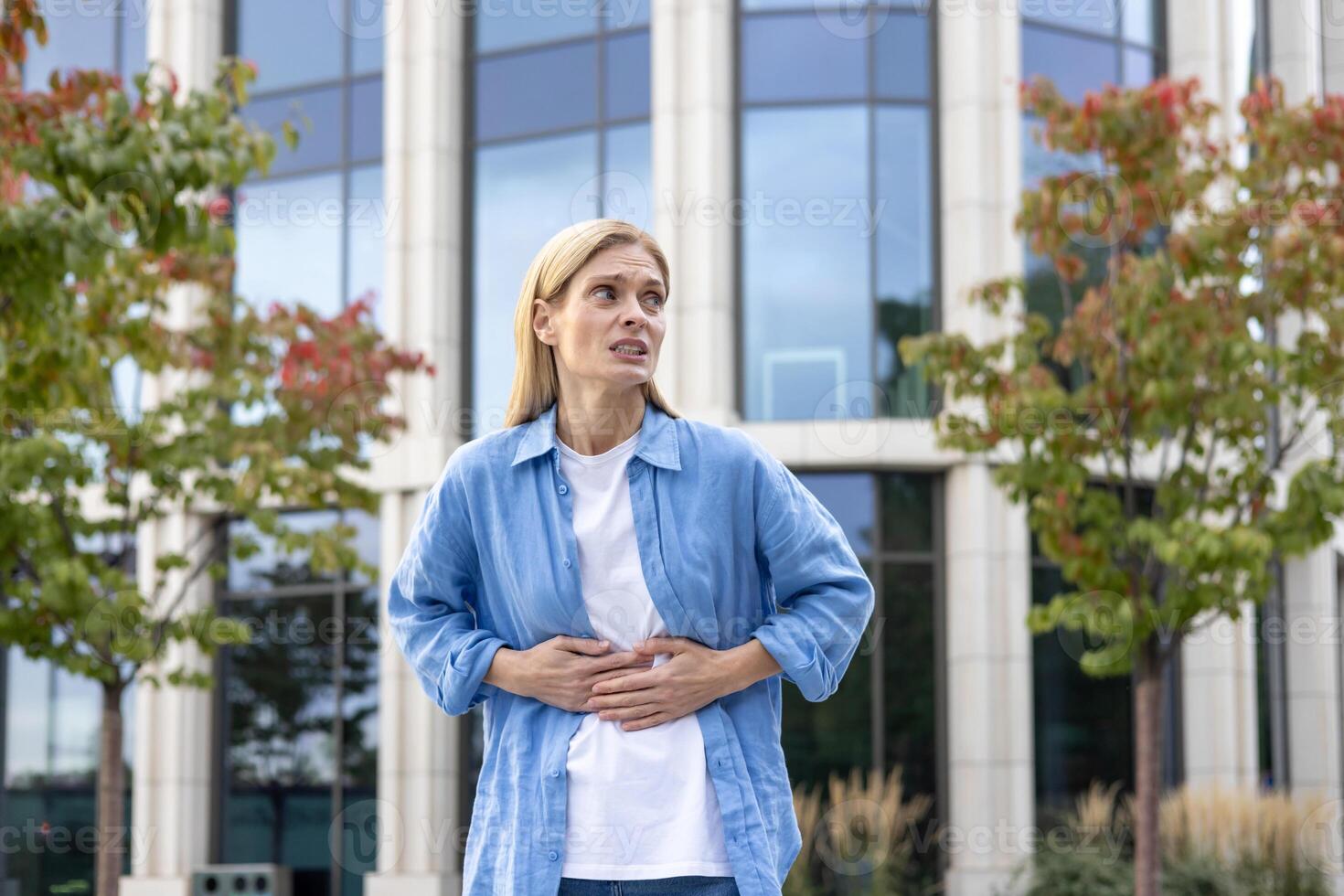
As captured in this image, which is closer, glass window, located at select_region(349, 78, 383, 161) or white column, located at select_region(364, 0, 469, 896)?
white column, located at select_region(364, 0, 469, 896)

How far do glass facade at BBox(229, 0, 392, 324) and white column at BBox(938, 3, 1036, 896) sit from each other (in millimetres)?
6001

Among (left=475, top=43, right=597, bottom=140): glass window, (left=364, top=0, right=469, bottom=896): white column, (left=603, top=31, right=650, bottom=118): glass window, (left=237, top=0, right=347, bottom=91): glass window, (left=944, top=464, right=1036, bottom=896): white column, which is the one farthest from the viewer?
(left=237, top=0, right=347, bottom=91): glass window

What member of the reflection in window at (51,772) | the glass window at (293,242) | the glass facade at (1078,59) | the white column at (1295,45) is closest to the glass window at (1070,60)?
the glass facade at (1078,59)

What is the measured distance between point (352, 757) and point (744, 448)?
52.5 ft

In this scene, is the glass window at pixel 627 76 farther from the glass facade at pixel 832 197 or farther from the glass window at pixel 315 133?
the glass window at pixel 315 133

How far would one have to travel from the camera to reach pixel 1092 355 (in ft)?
39.2

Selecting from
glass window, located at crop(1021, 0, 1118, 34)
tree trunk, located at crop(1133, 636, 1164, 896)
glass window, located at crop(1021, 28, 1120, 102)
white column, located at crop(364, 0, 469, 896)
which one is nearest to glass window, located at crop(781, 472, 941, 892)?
white column, located at crop(364, 0, 469, 896)

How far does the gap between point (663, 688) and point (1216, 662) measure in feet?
52.8

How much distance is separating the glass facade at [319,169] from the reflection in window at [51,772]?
3915mm

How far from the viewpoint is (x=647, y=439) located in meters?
2.86

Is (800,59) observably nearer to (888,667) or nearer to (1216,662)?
(888,667)

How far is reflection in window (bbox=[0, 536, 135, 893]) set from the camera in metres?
19.9

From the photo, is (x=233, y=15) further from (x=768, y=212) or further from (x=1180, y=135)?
(x=1180, y=135)

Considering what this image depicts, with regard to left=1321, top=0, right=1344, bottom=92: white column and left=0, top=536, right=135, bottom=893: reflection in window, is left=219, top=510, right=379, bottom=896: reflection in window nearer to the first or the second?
left=0, top=536, right=135, bottom=893: reflection in window
